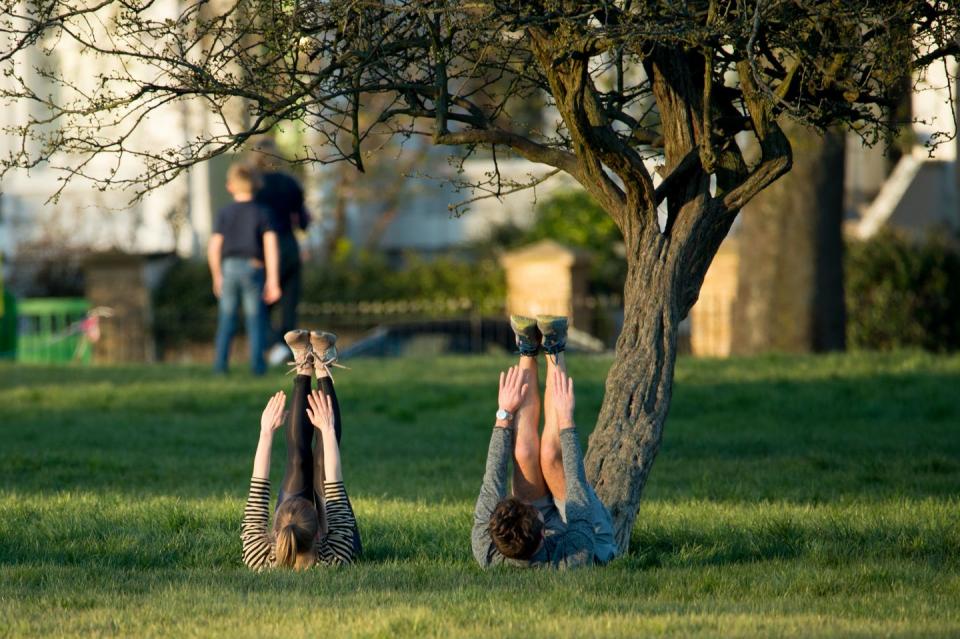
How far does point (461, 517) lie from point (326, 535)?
1.21 meters

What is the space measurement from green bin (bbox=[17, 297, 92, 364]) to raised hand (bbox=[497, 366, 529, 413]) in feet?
53.4

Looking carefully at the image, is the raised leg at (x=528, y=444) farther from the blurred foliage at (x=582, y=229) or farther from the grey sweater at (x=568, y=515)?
the blurred foliage at (x=582, y=229)

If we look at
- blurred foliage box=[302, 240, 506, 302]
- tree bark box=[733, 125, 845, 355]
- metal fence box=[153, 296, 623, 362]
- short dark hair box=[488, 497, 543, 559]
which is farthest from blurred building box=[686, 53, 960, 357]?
short dark hair box=[488, 497, 543, 559]

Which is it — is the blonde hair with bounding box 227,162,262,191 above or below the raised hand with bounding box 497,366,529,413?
above

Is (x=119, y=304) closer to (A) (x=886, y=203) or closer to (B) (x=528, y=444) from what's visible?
(A) (x=886, y=203)

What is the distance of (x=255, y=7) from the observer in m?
6.11

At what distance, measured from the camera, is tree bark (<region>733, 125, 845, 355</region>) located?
55.5 ft

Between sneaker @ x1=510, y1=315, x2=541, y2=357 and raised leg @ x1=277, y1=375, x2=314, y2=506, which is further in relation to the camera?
raised leg @ x1=277, y1=375, x2=314, y2=506

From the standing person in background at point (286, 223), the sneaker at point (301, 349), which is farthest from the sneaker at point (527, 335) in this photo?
the standing person in background at point (286, 223)

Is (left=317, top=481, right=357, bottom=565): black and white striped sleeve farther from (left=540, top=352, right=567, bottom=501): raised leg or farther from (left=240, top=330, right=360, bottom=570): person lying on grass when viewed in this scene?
(left=540, top=352, right=567, bottom=501): raised leg

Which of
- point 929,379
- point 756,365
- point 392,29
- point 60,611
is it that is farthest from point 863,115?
point 756,365

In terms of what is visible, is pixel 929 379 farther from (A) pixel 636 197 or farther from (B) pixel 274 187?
(A) pixel 636 197

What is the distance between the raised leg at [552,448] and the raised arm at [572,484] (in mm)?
31

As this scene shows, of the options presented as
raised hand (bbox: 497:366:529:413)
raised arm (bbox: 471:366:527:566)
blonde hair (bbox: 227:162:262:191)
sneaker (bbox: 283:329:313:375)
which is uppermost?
blonde hair (bbox: 227:162:262:191)
